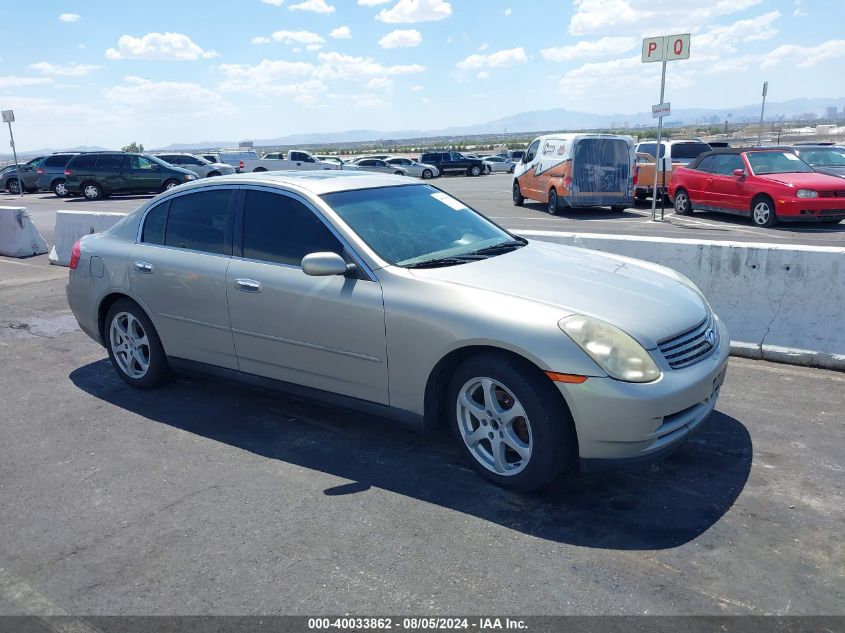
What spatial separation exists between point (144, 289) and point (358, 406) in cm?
209

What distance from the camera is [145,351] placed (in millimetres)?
5613

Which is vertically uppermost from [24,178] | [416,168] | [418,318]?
[418,318]

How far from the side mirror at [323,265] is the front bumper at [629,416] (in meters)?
1.44

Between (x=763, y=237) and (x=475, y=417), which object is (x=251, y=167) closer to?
(x=763, y=237)

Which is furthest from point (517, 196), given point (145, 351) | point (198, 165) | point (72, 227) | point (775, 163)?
point (198, 165)

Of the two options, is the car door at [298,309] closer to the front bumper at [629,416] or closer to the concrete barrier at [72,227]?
the front bumper at [629,416]

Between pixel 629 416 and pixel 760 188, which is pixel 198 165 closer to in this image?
pixel 760 188

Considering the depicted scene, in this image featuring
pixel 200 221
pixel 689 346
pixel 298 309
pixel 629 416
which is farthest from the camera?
pixel 200 221

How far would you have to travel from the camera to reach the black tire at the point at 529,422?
3604 mm

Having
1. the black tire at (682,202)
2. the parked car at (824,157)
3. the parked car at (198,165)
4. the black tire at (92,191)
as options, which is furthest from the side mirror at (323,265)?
the parked car at (198,165)

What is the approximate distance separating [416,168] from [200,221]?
3489cm

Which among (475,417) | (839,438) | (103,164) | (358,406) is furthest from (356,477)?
(103,164)

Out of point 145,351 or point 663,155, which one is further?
point 663,155

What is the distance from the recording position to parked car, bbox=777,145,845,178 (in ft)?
56.9
